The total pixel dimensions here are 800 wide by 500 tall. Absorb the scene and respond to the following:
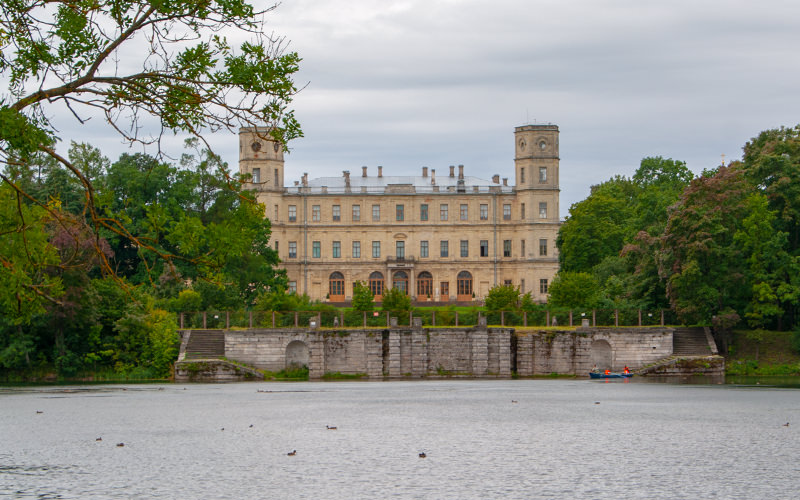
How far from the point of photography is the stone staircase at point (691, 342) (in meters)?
52.0

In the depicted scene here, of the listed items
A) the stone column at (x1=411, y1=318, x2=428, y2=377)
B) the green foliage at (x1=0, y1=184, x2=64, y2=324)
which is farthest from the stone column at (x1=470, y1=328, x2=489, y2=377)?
the green foliage at (x1=0, y1=184, x2=64, y2=324)

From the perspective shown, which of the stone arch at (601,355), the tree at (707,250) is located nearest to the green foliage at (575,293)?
the stone arch at (601,355)

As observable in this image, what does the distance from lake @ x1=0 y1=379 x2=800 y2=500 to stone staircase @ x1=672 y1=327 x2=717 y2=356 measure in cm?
1265

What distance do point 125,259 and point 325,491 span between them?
168 feet

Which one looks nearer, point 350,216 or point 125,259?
point 125,259

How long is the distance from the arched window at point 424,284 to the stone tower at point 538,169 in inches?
360

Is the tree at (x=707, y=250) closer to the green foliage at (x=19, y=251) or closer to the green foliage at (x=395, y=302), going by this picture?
the green foliage at (x=395, y=302)

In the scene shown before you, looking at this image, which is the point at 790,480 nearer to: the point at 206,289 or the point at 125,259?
the point at 206,289

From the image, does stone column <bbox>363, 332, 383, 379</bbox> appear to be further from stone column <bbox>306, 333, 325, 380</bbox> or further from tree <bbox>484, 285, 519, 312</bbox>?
tree <bbox>484, 285, 519, 312</bbox>

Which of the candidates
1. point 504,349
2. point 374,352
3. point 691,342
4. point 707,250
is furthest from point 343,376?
point 707,250

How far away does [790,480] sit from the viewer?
18.2 meters

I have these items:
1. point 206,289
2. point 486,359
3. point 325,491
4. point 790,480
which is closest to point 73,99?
point 325,491

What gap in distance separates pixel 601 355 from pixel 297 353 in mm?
14779

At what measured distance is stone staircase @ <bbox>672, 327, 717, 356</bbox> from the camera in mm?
51969
